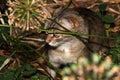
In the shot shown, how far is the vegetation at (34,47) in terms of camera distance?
872 mm

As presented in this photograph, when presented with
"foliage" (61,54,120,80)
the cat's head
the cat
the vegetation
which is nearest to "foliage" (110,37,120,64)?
the vegetation

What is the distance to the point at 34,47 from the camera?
13.4ft

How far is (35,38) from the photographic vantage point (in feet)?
13.1

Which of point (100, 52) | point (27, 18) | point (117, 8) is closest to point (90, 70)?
point (27, 18)

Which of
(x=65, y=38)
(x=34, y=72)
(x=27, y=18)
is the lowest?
(x=34, y=72)

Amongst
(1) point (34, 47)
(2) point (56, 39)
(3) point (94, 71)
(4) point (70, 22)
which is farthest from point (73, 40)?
(3) point (94, 71)

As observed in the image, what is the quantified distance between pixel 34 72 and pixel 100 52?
0.80m

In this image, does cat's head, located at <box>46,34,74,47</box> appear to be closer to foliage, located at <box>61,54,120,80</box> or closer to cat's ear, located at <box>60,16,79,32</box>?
cat's ear, located at <box>60,16,79,32</box>

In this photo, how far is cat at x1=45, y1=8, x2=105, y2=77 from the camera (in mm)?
3080

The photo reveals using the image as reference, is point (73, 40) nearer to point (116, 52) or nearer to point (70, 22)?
point (70, 22)

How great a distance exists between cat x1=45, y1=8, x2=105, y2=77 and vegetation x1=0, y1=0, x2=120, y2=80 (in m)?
0.13

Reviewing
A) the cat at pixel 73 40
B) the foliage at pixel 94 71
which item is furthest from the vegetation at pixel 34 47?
the cat at pixel 73 40

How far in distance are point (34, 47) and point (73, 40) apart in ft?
2.92

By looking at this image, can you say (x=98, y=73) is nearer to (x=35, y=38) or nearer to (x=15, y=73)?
(x=15, y=73)
